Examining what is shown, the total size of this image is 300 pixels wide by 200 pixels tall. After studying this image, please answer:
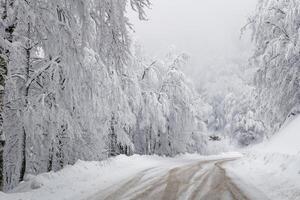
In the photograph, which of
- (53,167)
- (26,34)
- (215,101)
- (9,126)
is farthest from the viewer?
(215,101)

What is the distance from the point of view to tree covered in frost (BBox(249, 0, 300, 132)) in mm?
19734

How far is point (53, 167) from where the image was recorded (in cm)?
2258

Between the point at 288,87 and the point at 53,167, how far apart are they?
12564mm

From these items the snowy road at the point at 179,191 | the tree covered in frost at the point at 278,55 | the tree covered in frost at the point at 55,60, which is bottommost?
the snowy road at the point at 179,191

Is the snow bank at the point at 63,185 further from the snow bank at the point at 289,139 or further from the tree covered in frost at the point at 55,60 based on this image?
the snow bank at the point at 289,139

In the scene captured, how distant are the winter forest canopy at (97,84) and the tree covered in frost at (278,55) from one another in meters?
0.05

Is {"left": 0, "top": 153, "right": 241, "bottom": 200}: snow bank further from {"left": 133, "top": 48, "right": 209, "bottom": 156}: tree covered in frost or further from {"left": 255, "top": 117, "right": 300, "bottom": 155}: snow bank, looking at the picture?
{"left": 133, "top": 48, "right": 209, "bottom": 156}: tree covered in frost

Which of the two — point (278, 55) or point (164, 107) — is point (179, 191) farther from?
point (164, 107)

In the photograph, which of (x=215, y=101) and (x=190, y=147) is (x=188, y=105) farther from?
(x=215, y=101)

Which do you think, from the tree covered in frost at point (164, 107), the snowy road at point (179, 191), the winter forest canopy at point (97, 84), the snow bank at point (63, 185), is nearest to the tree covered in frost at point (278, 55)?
the winter forest canopy at point (97, 84)

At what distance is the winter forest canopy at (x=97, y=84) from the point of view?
940 cm

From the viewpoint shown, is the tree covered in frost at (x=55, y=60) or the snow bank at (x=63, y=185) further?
the snow bank at (x=63, y=185)

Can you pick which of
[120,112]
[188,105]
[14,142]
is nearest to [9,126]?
[14,142]

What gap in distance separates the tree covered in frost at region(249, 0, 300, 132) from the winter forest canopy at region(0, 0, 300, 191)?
5 cm
